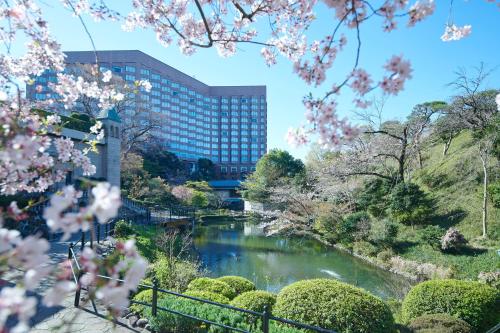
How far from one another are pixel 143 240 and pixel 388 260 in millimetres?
9263

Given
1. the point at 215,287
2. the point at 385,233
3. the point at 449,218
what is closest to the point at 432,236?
the point at 385,233

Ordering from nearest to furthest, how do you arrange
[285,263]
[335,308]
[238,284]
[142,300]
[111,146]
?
[335,308] < [142,300] < [238,284] < [285,263] < [111,146]

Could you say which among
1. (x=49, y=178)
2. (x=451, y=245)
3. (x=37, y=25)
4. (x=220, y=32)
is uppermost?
(x=220, y=32)

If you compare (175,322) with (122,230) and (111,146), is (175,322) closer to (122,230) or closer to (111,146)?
(122,230)

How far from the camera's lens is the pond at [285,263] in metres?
10.8

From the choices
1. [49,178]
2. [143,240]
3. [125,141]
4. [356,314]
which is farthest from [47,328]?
[125,141]

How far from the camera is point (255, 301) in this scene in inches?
220

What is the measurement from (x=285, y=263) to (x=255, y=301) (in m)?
8.36

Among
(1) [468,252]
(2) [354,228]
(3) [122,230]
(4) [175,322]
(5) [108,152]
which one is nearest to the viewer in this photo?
(4) [175,322]

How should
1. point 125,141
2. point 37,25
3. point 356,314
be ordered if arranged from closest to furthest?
1. point 37,25
2. point 356,314
3. point 125,141

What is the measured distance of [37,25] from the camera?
3.64 m

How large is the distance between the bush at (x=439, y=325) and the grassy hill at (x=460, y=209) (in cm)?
600

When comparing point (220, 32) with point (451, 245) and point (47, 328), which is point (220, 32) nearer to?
point (47, 328)

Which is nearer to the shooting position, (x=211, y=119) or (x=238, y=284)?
(x=238, y=284)
